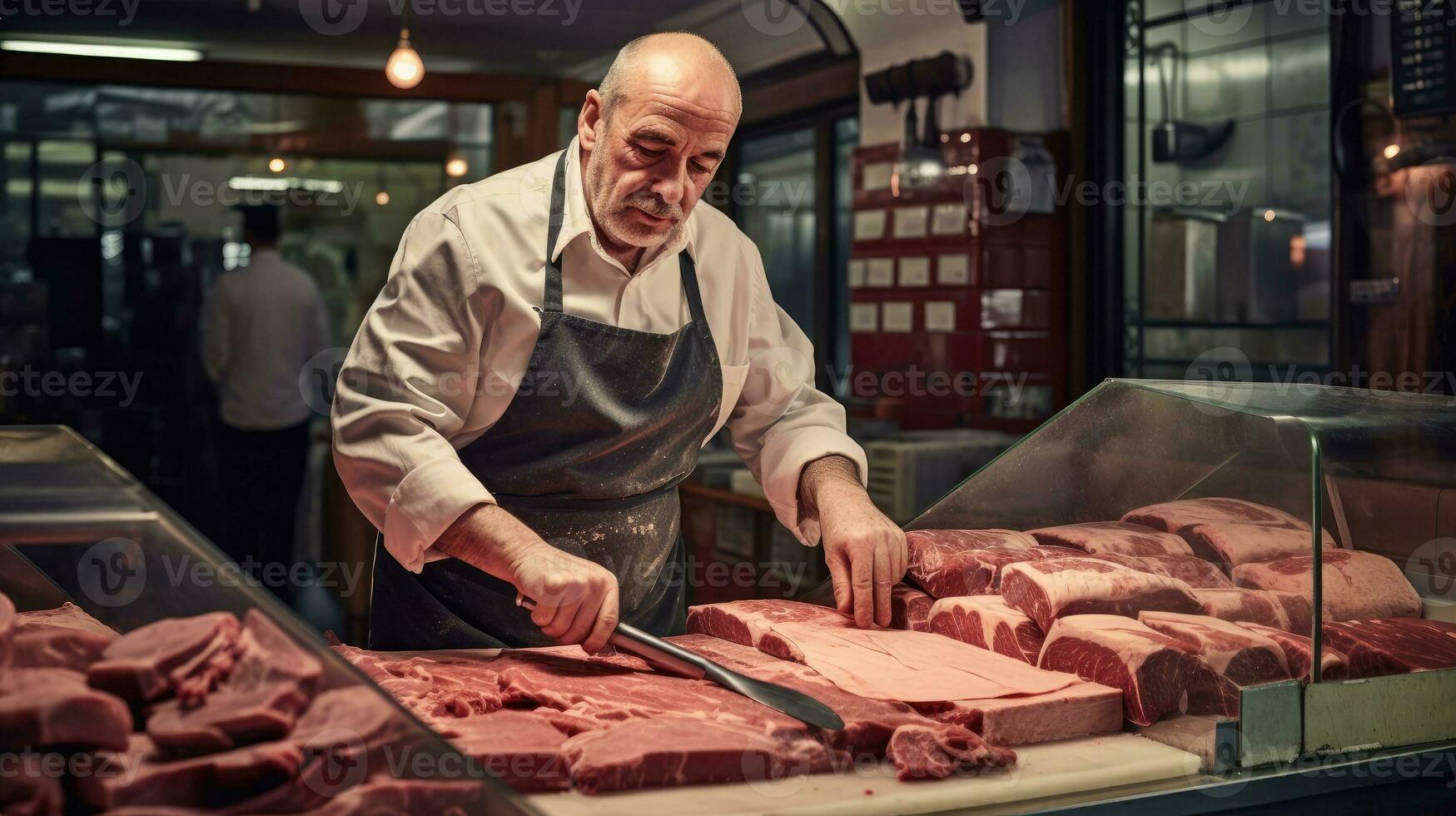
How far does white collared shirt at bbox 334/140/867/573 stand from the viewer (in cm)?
200

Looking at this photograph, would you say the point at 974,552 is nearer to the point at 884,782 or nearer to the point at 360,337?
the point at 884,782

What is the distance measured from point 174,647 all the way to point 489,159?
5.73m

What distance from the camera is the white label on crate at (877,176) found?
18.0ft

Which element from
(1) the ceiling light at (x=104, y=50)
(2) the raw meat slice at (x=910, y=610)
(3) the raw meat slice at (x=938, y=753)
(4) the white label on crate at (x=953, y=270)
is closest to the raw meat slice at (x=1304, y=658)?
(3) the raw meat slice at (x=938, y=753)

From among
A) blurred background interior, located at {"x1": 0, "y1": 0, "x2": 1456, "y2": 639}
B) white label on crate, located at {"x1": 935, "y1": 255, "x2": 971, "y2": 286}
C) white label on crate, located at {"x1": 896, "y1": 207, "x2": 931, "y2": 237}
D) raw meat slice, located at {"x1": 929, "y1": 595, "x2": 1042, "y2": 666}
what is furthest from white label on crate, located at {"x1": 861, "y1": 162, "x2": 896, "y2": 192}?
raw meat slice, located at {"x1": 929, "y1": 595, "x2": 1042, "y2": 666}

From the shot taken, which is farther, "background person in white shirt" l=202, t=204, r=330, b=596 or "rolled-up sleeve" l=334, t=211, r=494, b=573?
"background person in white shirt" l=202, t=204, r=330, b=596

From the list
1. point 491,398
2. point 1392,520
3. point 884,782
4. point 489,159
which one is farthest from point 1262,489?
point 489,159

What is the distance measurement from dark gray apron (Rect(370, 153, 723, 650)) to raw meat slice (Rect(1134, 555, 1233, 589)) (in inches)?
33.5

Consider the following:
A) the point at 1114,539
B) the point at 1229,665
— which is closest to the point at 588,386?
the point at 1114,539

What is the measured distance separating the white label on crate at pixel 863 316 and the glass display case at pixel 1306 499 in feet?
11.4

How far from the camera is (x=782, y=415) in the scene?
250 cm

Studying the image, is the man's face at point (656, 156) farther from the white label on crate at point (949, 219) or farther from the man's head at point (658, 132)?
the white label on crate at point (949, 219)

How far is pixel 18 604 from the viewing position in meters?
1.67

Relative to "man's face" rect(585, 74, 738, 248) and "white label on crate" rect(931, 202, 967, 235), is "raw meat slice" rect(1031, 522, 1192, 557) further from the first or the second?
"white label on crate" rect(931, 202, 967, 235)
